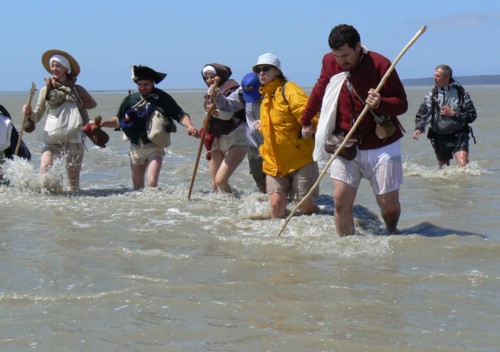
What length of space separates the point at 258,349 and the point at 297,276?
1661mm

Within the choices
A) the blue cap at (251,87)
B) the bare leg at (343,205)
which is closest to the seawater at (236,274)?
the bare leg at (343,205)

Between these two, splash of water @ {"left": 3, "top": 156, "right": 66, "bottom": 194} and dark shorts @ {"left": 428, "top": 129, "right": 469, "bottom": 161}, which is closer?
splash of water @ {"left": 3, "top": 156, "right": 66, "bottom": 194}

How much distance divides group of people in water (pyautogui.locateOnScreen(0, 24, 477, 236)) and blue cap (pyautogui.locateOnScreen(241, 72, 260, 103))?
0.04ft

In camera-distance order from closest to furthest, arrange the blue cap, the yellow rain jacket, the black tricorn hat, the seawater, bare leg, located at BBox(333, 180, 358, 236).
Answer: the seawater < bare leg, located at BBox(333, 180, 358, 236) < the yellow rain jacket < the blue cap < the black tricorn hat

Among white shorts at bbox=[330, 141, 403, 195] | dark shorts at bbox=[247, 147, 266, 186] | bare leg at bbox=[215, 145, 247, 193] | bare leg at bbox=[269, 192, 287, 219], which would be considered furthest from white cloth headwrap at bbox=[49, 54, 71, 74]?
white shorts at bbox=[330, 141, 403, 195]

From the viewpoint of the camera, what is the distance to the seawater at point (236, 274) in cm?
539

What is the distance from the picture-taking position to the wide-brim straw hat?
35.5ft

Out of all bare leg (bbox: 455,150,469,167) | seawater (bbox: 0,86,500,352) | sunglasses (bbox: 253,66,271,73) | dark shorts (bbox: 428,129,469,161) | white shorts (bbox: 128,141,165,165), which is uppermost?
sunglasses (bbox: 253,66,271,73)

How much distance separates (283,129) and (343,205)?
4.14ft

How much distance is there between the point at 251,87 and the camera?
31.0ft

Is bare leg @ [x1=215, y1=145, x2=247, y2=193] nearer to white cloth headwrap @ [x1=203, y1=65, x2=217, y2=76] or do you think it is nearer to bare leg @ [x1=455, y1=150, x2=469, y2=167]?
white cloth headwrap @ [x1=203, y1=65, x2=217, y2=76]

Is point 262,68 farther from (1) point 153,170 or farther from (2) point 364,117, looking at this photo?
(1) point 153,170

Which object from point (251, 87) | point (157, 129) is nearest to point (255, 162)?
point (251, 87)

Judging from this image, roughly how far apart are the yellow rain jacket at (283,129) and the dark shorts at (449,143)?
181 inches
